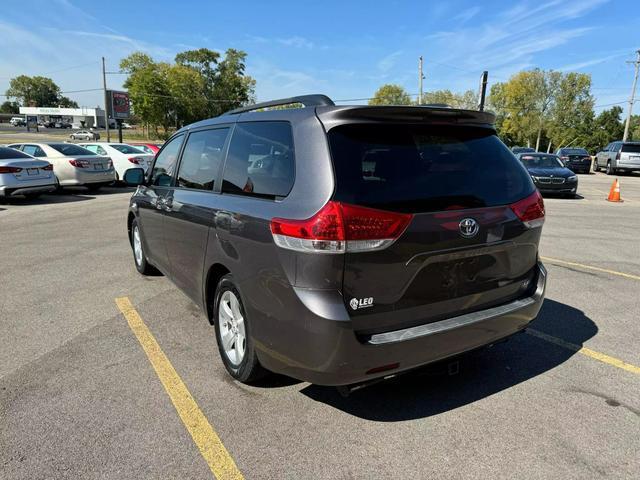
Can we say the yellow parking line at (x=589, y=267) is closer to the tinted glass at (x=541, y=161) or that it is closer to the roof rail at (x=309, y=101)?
the roof rail at (x=309, y=101)

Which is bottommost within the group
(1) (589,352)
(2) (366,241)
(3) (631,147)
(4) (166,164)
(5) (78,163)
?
(1) (589,352)

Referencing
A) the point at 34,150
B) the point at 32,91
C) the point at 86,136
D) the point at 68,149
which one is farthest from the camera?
the point at 32,91

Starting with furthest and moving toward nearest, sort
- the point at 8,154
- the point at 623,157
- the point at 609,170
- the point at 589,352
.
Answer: the point at 609,170
the point at 623,157
the point at 8,154
the point at 589,352

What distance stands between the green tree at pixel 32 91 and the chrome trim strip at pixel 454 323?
172393 millimetres

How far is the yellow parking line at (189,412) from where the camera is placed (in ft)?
8.12

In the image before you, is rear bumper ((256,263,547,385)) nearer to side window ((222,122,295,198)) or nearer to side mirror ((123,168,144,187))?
side window ((222,122,295,198))

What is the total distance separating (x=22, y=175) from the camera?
494 inches

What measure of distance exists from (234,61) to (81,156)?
77.8m

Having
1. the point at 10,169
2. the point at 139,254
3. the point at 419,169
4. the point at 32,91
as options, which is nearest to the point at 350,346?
the point at 419,169

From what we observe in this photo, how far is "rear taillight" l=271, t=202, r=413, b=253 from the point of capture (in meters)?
2.38

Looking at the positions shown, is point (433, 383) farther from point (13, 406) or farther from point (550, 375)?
point (13, 406)

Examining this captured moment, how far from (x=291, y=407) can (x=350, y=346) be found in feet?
2.77

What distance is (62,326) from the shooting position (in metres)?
4.33

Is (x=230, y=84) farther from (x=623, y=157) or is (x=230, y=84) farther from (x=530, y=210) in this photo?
(x=530, y=210)
